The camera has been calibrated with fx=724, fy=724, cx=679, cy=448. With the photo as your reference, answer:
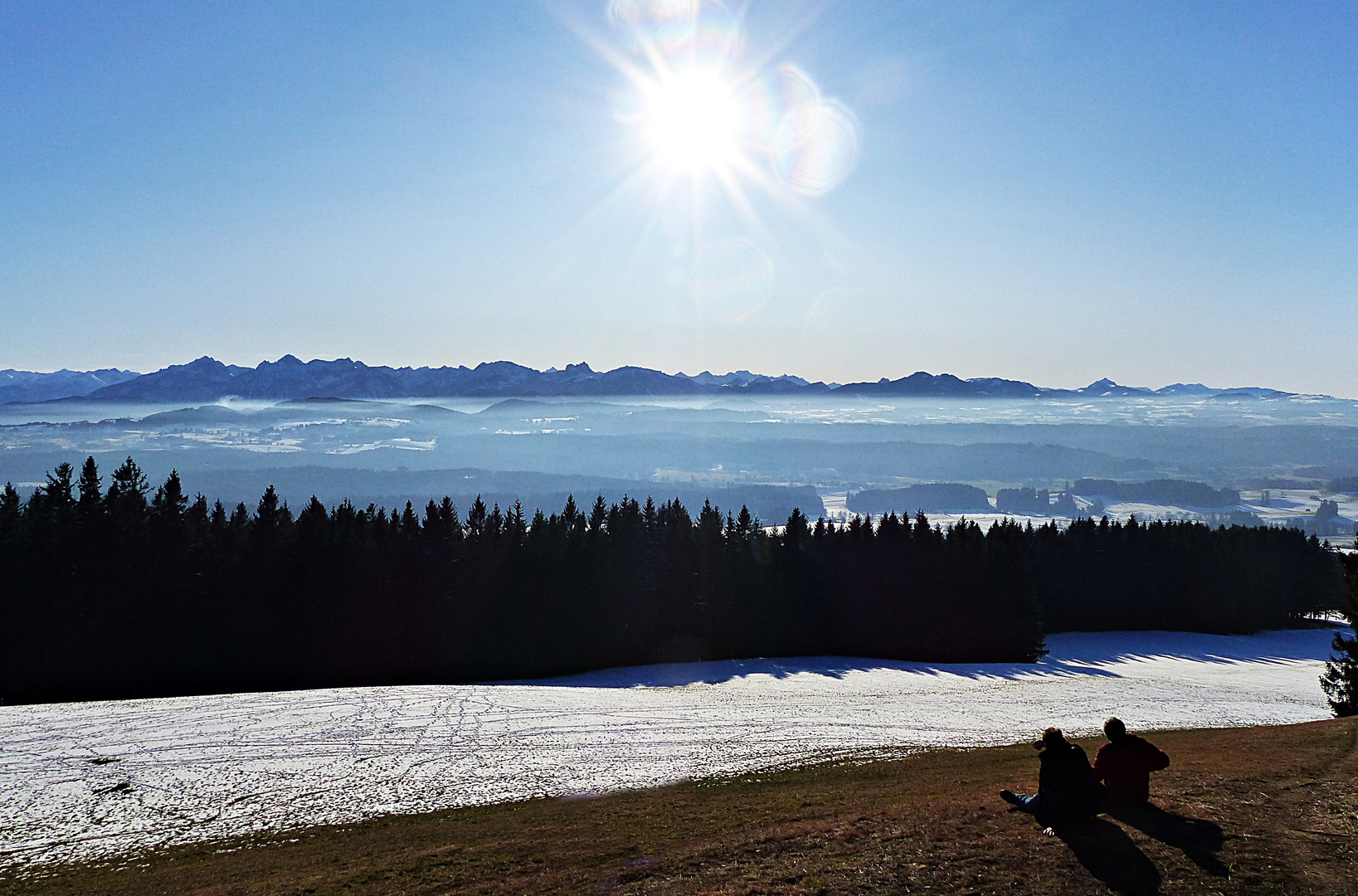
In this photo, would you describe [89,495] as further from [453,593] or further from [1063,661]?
[1063,661]

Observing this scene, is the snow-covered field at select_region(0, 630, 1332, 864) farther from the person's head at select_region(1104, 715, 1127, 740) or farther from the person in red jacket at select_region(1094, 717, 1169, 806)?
the person's head at select_region(1104, 715, 1127, 740)

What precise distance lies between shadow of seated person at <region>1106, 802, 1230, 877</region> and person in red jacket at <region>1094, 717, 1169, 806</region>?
21 centimetres

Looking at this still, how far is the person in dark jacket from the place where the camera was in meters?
13.5

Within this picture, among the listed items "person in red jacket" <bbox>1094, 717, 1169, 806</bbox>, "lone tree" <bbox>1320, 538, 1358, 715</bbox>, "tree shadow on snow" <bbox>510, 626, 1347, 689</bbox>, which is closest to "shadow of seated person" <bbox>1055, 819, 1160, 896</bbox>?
"person in red jacket" <bbox>1094, 717, 1169, 806</bbox>

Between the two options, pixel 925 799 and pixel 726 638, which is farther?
pixel 726 638

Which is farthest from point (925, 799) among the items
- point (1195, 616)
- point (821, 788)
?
point (1195, 616)

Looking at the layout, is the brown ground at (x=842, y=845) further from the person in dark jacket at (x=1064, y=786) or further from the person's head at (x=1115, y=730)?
the person's head at (x=1115, y=730)

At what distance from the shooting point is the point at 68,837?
62.9 feet

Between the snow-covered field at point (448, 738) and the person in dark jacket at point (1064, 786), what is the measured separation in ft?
42.5

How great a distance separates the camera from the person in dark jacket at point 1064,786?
13508 mm

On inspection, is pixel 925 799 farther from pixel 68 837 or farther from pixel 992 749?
pixel 68 837

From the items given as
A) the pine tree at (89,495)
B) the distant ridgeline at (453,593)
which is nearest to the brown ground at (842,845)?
the distant ridgeline at (453,593)

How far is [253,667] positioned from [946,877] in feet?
194

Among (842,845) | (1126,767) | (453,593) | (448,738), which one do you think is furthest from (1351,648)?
(453,593)
